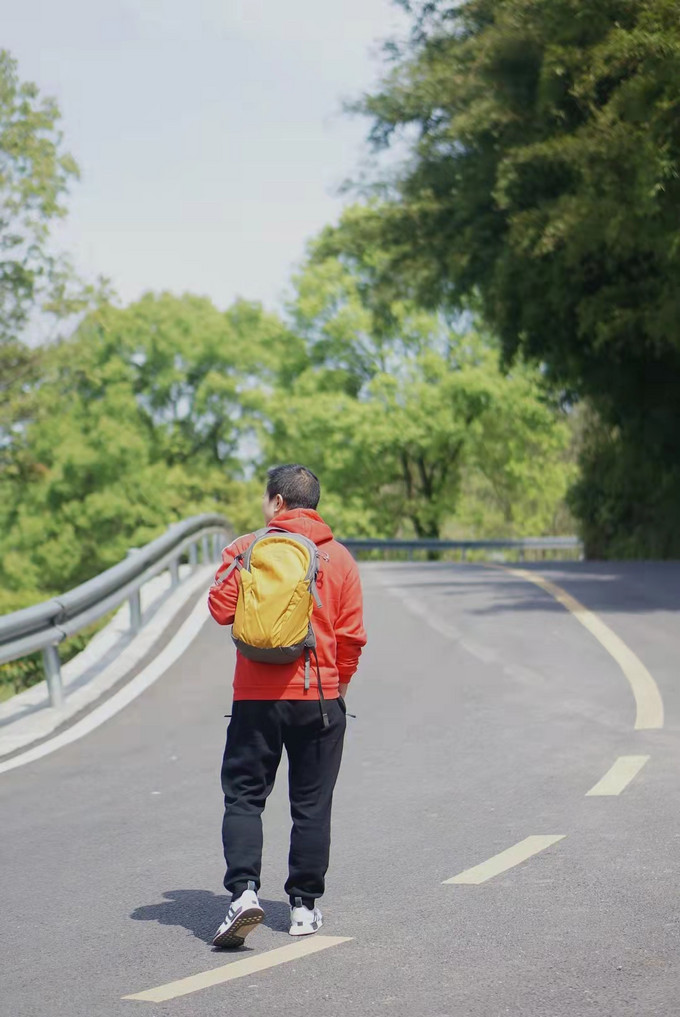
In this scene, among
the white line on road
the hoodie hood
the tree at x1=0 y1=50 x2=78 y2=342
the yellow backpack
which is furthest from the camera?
the tree at x1=0 y1=50 x2=78 y2=342

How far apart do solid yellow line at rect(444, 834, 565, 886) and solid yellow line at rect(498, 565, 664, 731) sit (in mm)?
2785

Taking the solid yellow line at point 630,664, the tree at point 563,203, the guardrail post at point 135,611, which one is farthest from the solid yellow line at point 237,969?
the tree at point 563,203

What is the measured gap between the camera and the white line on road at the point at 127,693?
368 inches

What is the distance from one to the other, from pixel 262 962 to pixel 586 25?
16703 millimetres

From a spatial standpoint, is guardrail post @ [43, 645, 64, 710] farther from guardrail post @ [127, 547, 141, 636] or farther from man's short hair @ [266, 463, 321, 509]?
man's short hair @ [266, 463, 321, 509]

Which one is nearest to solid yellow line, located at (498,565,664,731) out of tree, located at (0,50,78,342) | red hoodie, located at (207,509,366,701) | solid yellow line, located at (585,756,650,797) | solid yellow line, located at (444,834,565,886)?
solid yellow line, located at (585,756,650,797)

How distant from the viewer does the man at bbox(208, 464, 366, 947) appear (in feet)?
17.4

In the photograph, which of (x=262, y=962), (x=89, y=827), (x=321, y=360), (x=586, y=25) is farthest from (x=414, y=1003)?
(x=321, y=360)

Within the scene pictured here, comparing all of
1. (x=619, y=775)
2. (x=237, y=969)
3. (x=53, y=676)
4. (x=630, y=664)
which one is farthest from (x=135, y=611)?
(x=237, y=969)

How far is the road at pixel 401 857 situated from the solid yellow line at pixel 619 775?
5cm

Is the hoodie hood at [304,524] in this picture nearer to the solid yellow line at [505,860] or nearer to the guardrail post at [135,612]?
the solid yellow line at [505,860]

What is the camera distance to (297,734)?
538cm

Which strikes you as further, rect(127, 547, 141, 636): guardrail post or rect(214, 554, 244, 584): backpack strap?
rect(127, 547, 141, 636): guardrail post

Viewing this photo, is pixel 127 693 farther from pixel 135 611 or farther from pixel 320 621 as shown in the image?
pixel 320 621
